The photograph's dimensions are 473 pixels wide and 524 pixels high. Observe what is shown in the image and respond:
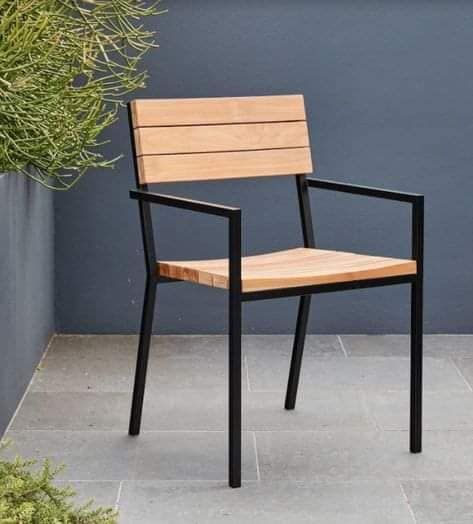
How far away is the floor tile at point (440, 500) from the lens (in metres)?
2.80

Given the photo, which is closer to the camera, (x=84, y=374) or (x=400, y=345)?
(x=84, y=374)

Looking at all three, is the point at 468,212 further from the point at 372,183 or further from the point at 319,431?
the point at 319,431

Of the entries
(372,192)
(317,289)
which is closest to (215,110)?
(372,192)

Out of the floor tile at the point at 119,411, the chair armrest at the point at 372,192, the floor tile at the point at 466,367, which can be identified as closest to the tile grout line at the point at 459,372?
the floor tile at the point at 466,367

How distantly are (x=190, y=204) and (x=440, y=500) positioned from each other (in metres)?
0.89

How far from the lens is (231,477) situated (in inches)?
117

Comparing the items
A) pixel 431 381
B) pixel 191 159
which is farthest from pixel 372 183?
pixel 191 159

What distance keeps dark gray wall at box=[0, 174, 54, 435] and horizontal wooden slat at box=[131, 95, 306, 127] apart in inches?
16.7

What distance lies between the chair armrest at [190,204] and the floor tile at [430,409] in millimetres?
852

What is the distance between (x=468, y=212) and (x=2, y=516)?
2742 mm

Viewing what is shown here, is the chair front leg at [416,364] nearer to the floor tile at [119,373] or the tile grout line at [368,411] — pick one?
the tile grout line at [368,411]

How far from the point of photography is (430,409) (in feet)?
12.0

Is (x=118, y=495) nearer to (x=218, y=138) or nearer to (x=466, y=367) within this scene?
(x=218, y=138)

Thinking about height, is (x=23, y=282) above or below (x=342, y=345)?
above
